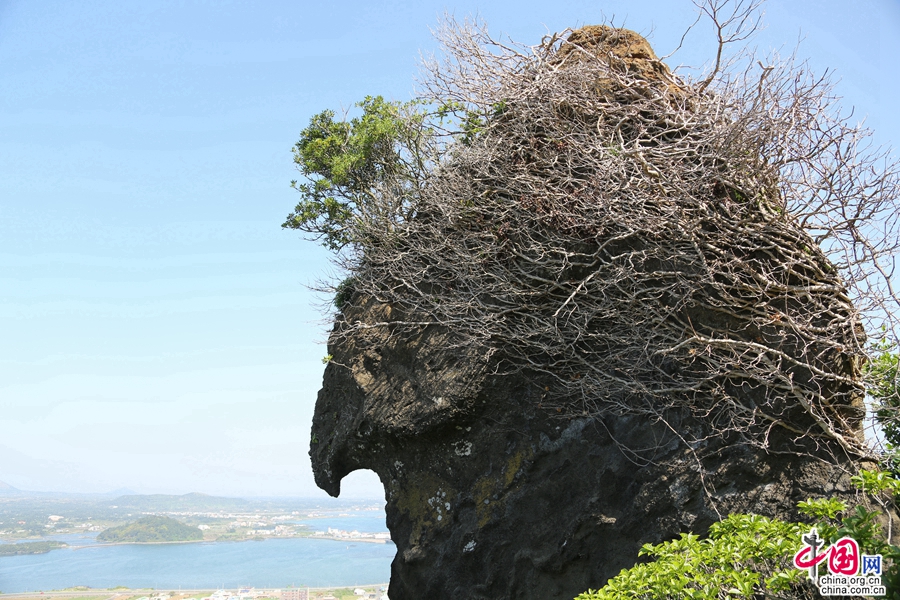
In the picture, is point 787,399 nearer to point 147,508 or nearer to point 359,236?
point 359,236

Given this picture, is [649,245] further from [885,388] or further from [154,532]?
[154,532]

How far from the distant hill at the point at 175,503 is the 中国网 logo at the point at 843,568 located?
73978mm

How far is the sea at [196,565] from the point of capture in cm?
3906

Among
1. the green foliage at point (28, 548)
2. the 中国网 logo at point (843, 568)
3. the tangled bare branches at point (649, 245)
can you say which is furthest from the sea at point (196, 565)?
the 中国网 logo at point (843, 568)

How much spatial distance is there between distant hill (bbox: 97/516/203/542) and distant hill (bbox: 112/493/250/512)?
65.0ft

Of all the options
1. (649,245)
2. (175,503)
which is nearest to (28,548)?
(175,503)

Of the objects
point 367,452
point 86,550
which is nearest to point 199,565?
point 86,550

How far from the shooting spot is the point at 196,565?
46.6 metres

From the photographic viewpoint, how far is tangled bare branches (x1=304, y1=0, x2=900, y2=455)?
20.9ft

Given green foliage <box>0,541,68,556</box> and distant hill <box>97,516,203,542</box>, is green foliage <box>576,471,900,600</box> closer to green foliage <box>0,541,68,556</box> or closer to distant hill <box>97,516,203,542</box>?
distant hill <box>97,516,203,542</box>

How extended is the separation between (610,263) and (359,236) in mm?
4328

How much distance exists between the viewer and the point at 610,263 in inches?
279

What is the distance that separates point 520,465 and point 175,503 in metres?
75.2

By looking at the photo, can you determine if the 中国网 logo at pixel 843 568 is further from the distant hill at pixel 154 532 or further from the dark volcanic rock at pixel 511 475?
the distant hill at pixel 154 532
